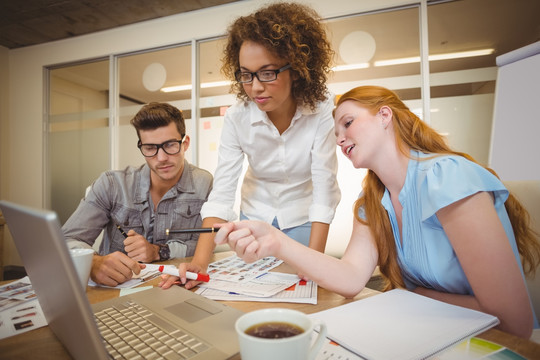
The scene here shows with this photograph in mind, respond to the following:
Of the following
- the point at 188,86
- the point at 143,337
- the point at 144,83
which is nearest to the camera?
the point at 143,337

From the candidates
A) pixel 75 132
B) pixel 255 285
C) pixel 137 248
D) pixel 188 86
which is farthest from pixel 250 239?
pixel 75 132

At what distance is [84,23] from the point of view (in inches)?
152

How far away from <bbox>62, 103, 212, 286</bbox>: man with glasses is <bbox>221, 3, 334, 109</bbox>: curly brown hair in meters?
0.46

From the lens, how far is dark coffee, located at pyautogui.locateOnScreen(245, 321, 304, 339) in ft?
1.40

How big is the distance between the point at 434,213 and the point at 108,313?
823 mm

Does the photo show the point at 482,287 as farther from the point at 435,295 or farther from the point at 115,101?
the point at 115,101

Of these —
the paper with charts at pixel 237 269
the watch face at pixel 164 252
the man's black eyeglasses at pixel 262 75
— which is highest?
the man's black eyeglasses at pixel 262 75

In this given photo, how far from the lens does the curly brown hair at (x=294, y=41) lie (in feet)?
4.20

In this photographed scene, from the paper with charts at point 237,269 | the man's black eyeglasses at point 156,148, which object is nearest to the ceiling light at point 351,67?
the man's black eyeglasses at point 156,148

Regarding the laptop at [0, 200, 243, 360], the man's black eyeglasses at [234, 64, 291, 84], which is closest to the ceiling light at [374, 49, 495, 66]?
the man's black eyeglasses at [234, 64, 291, 84]

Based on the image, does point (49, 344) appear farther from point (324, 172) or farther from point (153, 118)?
point (153, 118)

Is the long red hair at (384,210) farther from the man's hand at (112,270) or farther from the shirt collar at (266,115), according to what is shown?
the man's hand at (112,270)

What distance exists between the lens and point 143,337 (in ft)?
1.88

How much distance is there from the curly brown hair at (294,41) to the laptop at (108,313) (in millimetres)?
989
